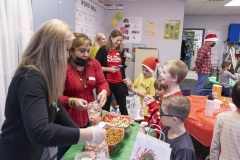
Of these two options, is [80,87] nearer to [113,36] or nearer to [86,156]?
[86,156]

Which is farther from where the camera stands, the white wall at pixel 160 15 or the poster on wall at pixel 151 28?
the poster on wall at pixel 151 28

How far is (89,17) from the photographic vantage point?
4840mm

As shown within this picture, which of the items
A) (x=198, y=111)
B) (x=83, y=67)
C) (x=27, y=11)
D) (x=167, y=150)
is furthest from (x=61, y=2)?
(x=167, y=150)

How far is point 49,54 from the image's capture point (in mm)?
959

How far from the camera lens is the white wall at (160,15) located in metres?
5.66

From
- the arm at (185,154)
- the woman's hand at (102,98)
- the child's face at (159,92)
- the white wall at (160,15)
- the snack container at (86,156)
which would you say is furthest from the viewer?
the white wall at (160,15)

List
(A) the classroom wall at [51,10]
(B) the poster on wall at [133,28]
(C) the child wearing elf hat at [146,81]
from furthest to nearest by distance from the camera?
(B) the poster on wall at [133,28]
(C) the child wearing elf hat at [146,81]
(A) the classroom wall at [51,10]

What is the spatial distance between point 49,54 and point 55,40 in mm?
72

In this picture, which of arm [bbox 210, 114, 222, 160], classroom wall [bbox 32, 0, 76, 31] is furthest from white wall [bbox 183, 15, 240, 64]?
arm [bbox 210, 114, 222, 160]

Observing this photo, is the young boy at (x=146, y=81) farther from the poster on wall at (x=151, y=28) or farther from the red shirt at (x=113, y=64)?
the poster on wall at (x=151, y=28)

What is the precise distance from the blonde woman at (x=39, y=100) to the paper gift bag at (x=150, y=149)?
193 mm

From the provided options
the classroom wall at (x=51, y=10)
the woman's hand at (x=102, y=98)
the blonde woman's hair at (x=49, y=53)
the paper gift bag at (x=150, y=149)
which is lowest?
the paper gift bag at (x=150, y=149)

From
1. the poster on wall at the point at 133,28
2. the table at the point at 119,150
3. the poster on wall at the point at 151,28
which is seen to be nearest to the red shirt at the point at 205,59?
the poster on wall at the point at 151,28

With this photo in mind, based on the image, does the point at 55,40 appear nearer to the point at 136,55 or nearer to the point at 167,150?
the point at 167,150
